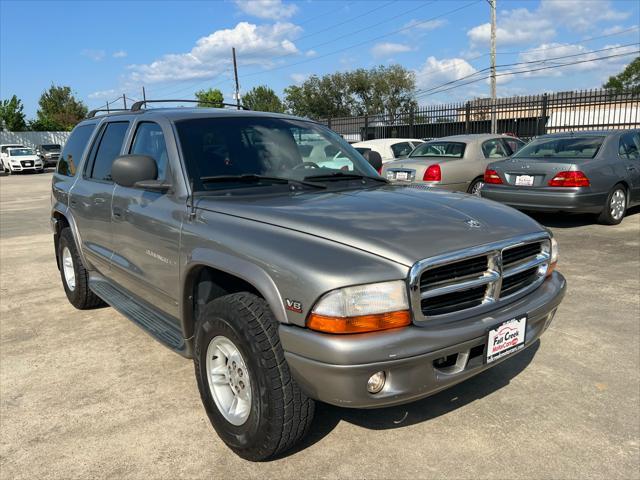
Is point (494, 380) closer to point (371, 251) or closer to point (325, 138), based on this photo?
point (371, 251)

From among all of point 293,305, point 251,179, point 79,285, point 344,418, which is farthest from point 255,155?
point 79,285

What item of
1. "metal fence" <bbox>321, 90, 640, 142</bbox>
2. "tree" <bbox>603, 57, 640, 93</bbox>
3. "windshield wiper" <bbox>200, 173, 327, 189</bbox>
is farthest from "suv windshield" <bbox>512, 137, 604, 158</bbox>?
"tree" <bbox>603, 57, 640, 93</bbox>

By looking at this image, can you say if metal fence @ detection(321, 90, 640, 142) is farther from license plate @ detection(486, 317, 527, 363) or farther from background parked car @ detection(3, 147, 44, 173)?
background parked car @ detection(3, 147, 44, 173)

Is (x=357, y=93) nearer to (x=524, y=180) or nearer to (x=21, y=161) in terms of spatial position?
(x=21, y=161)

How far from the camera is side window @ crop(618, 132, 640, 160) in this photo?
8.78m

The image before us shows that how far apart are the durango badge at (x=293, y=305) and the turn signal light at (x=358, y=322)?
0.06 metres

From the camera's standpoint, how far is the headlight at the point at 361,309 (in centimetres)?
221

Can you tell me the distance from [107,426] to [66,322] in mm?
2152

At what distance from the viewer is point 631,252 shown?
686cm

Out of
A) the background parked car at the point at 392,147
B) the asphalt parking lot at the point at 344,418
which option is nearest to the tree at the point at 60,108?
the background parked car at the point at 392,147

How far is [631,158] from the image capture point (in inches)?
348

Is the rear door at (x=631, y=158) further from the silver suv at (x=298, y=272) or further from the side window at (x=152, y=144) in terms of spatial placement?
the side window at (x=152, y=144)

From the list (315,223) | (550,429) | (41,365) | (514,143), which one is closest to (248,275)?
(315,223)

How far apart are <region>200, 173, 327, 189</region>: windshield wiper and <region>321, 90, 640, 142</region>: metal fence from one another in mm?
17216
